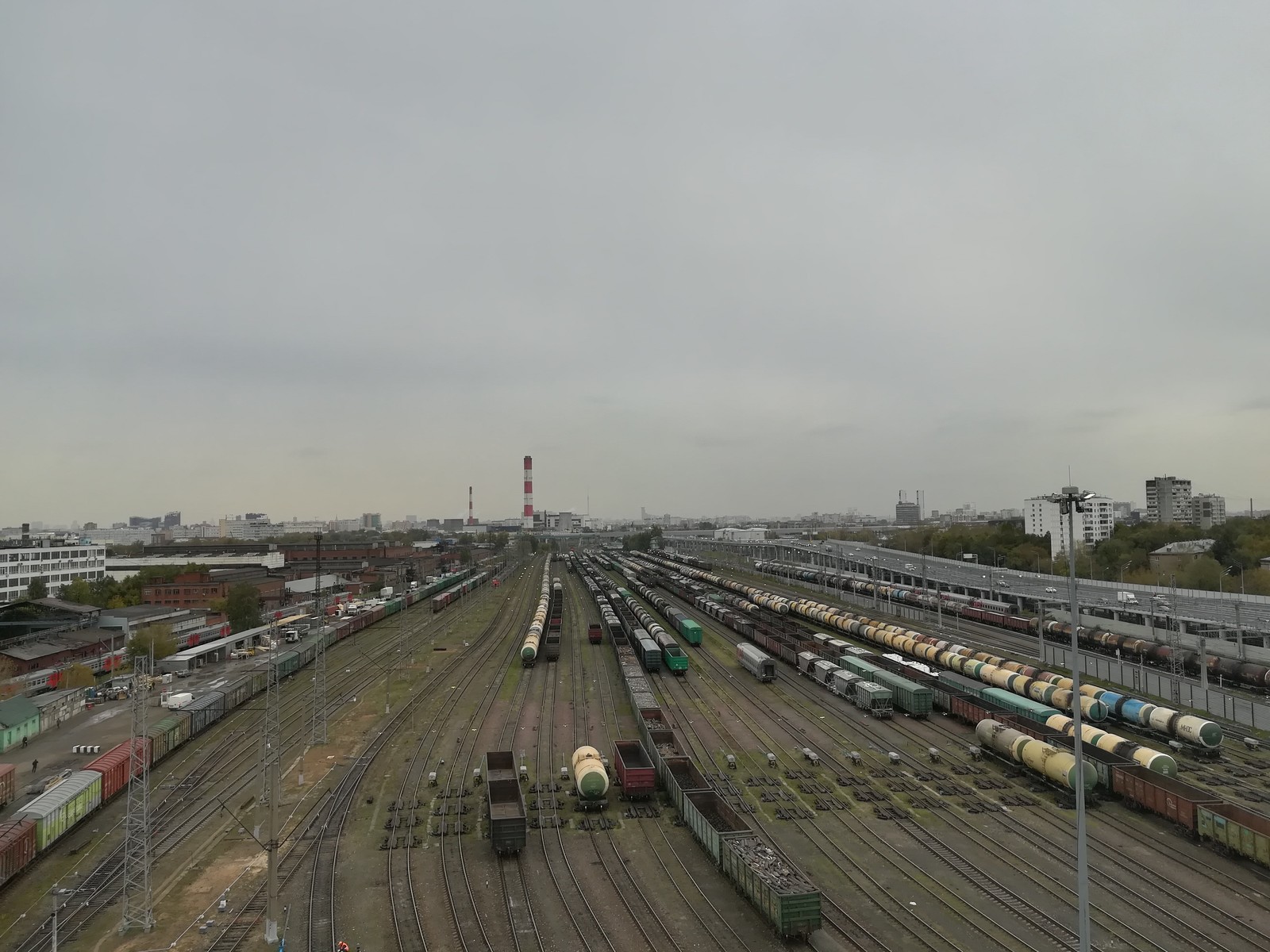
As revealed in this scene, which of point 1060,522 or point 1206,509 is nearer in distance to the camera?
point 1060,522

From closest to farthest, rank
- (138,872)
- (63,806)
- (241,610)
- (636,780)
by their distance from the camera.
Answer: (138,872) < (63,806) < (636,780) < (241,610)

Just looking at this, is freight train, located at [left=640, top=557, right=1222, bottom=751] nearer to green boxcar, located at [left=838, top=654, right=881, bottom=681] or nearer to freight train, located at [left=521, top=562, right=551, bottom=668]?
green boxcar, located at [left=838, top=654, right=881, bottom=681]

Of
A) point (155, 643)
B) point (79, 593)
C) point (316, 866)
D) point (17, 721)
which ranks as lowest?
point (316, 866)

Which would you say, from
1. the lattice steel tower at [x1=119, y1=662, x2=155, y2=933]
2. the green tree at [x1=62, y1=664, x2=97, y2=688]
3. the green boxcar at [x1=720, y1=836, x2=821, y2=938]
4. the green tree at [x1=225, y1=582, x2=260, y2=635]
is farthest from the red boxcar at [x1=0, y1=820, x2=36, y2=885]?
the green tree at [x1=225, y1=582, x2=260, y2=635]

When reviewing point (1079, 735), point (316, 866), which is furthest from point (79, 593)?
point (1079, 735)

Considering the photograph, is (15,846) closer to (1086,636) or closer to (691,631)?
(691,631)

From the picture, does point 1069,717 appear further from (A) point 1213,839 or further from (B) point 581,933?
(B) point 581,933

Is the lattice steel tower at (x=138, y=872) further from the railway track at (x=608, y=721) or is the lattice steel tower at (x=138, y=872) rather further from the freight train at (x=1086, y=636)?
the freight train at (x=1086, y=636)
